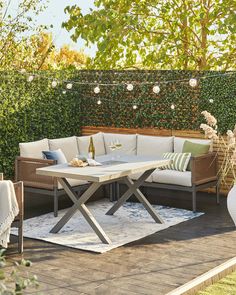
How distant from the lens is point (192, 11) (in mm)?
11742

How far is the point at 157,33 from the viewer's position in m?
12.1

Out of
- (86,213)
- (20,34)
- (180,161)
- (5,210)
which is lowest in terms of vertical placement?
(86,213)

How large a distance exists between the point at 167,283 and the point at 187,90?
488cm

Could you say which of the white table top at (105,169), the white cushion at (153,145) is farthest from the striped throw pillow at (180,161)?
the white table top at (105,169)

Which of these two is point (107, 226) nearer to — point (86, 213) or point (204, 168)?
point (86, 213)

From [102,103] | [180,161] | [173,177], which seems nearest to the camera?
[173,177]

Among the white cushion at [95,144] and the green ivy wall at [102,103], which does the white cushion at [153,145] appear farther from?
the white cushion at [95,144]

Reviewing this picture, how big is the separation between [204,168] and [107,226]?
1.84 meters

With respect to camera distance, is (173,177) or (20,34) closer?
(173,177)

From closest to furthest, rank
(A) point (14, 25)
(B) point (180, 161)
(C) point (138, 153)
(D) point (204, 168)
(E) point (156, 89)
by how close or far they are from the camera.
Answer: (D) point (204, 168)
(B) point (180, 161)
(E) point (156, 89)
(C) point (138, 153)
(A) point (14, 25)

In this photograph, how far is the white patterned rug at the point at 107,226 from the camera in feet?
21.7

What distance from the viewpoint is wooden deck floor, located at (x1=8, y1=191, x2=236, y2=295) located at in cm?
514

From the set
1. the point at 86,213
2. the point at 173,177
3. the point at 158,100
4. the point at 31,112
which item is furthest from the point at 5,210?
the point at 158,100

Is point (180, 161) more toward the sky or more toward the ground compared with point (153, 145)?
more toward the ground
